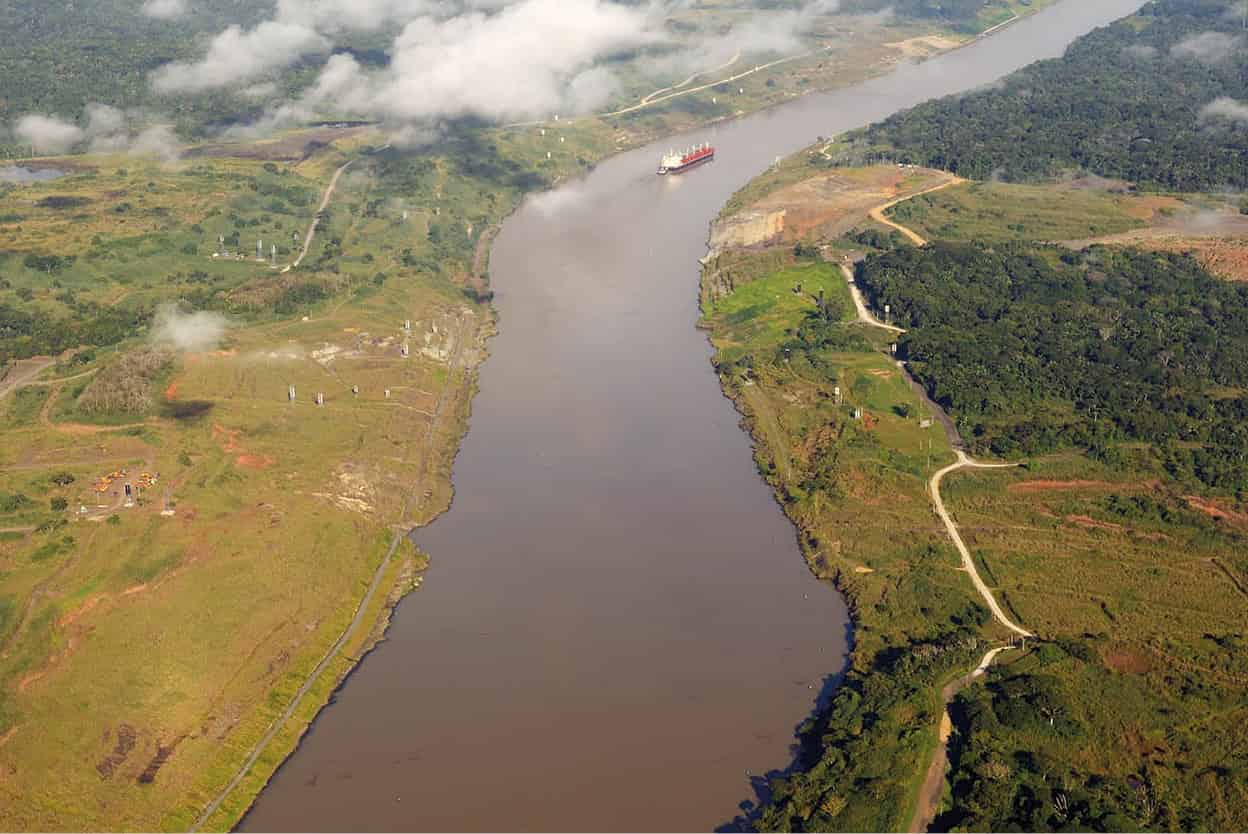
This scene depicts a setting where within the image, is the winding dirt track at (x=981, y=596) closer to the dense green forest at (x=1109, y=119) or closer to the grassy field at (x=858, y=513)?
the grassy field at (x=858, y=513)

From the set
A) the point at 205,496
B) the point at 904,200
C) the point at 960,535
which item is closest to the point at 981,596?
the point at 960,535

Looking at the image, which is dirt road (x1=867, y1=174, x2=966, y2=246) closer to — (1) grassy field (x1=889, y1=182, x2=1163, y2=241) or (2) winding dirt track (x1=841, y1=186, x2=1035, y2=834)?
(1) grassy field (x1=889, y1=182, x2=1163, y2=241)

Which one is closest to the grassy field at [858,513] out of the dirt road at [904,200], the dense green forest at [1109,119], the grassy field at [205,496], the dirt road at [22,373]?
the dirt road at [904,200]

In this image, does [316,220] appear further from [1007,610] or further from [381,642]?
[1007,610]

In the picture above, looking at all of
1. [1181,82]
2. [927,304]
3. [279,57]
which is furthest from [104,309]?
[1181,82]

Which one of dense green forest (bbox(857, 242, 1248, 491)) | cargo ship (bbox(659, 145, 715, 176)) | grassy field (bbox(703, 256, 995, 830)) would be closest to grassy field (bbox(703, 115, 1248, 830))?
grassy field (bbox(703, 256, 995, 830))
